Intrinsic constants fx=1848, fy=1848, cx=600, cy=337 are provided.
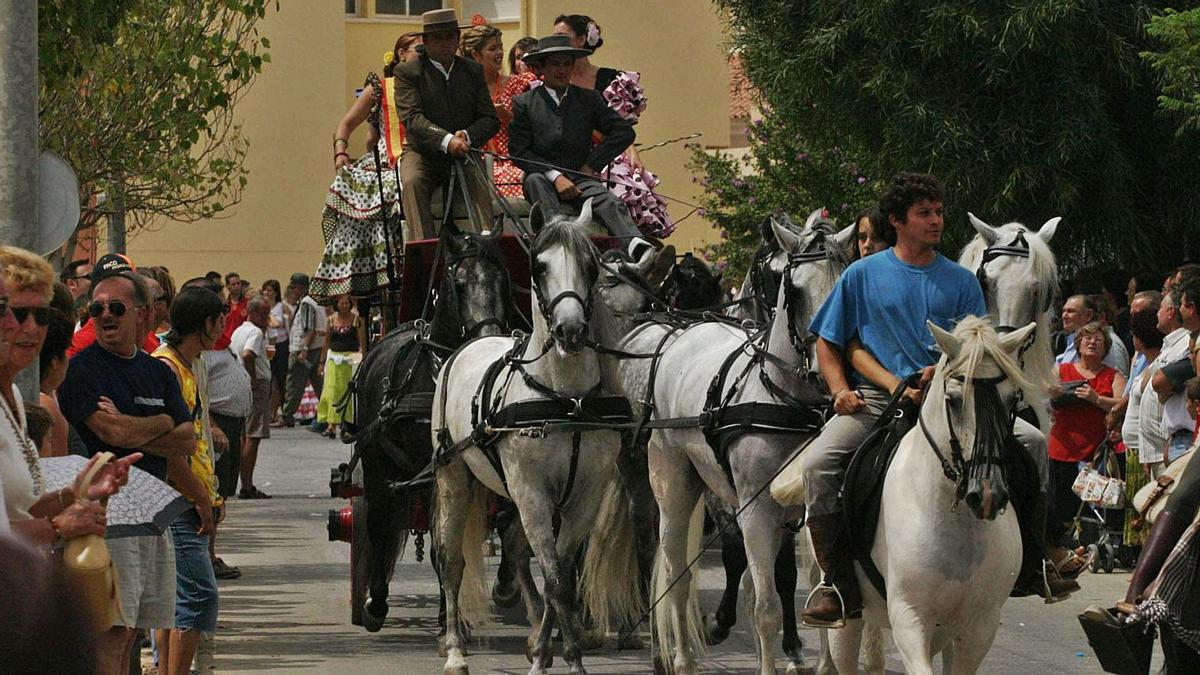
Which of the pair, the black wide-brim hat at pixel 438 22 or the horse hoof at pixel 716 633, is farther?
the black wide-brim hat at pixel 438 22

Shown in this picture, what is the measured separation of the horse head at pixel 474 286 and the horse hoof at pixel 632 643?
1.97 metres

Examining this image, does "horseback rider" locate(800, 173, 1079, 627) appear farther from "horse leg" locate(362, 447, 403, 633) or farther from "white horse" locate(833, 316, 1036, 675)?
"horse leg" locate(362, 447, 403, 633)

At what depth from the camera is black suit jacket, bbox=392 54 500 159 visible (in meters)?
11.9

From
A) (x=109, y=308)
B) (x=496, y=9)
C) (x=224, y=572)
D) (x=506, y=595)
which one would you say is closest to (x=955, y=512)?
(x=109, y=308)

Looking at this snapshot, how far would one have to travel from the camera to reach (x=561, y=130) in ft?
38.1

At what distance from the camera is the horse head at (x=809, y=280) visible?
859 cm

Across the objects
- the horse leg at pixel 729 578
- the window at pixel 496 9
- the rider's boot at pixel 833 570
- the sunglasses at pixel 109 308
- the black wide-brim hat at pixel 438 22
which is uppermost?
the window at pixel 496 9

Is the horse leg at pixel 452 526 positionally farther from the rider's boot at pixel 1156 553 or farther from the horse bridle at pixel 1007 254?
the rider's boot at pixel 1156 553

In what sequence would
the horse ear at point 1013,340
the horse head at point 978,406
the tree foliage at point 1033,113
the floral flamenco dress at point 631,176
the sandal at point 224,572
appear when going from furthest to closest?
the tree foliage at point 1033,113
the sandal at point 224,572
the floral flamenco dress at point 631,176
the horse ear at point 1013,340
the horse head at point 978,406

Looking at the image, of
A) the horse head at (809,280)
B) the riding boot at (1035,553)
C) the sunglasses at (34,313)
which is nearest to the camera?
the sunglasses at (34,313)

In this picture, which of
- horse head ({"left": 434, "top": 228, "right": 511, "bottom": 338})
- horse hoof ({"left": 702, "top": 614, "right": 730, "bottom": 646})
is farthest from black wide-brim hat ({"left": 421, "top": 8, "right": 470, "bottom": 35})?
horse hoof ({"left": 702, "top": 614, "right": 730, "bottom": 646})

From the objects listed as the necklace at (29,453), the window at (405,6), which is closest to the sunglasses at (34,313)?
the necklace at (29,453)

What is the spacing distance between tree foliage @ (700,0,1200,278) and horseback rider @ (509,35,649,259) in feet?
28.3

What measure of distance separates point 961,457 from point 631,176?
689 cm
